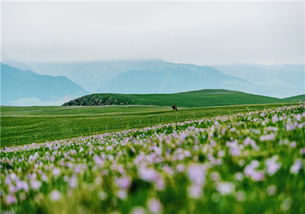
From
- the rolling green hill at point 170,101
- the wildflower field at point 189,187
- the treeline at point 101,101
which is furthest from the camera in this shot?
the rolling green hill at point 170,101

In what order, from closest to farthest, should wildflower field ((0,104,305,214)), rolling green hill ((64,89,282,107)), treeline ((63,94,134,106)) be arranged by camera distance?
wildflower field ((0,104,305,214)) < treeline ((63,94,134,106)) < rolling green hill ((64,89,282,107))

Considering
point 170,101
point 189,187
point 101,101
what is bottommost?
point 189,187

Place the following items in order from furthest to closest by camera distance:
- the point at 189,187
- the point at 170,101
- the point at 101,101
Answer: the point at 170,101, the point at 101,101, the point at 189,187

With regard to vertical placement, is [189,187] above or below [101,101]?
below

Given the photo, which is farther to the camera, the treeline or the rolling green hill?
the rolling green hill

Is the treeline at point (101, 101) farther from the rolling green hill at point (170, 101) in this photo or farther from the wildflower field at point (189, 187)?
the wildflower field at point (189, 187)

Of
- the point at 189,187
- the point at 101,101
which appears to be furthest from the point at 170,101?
the point at 189,187

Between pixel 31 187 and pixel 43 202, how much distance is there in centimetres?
151

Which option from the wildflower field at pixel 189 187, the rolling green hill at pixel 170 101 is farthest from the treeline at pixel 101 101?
the wildflower field at pixel 189 187

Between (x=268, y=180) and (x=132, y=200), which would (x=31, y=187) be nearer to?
(x=132, y=200)

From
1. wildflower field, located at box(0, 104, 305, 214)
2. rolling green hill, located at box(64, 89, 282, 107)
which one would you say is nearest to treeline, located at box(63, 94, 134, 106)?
rolling green hill, located at box(64, 89, 282, 107)

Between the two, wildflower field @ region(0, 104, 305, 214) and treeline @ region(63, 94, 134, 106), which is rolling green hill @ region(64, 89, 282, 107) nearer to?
treeline @ region(63, 94, 134, 106)

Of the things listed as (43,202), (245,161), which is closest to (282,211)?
(245,161)

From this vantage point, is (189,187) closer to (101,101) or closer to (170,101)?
(101,101)
